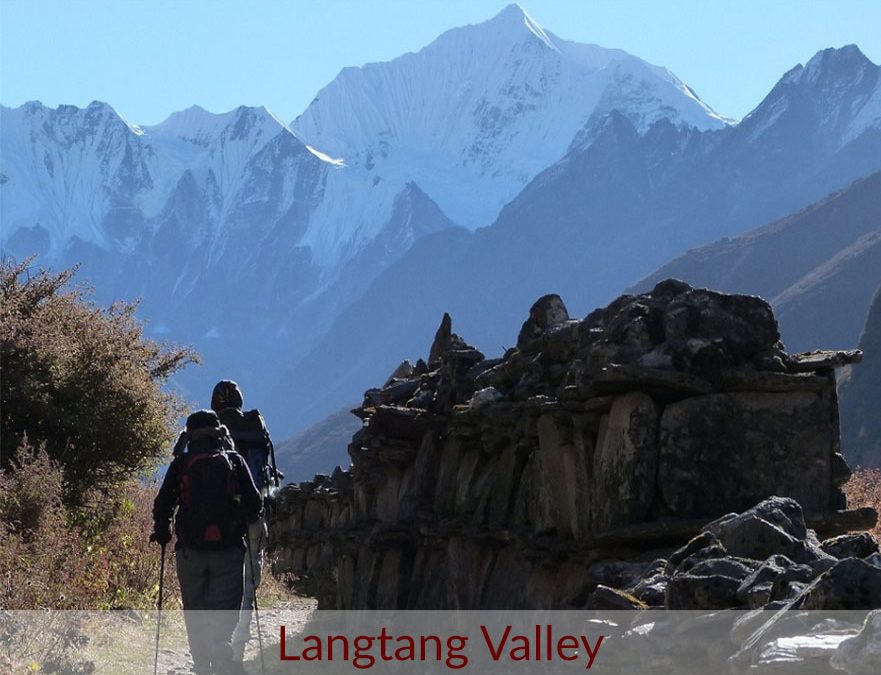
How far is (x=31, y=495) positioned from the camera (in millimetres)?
13531

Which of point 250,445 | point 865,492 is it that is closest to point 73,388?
point 250,445

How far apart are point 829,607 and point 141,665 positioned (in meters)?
7.40

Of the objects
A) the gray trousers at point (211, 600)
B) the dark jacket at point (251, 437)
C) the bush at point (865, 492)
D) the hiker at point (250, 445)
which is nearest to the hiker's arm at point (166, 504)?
the gray trousers at point (211, 600)

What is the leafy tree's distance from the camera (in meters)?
16.8

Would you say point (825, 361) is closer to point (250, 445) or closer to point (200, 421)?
point (200, 421)

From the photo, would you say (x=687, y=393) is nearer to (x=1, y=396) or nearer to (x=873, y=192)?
(x=1, y=396)

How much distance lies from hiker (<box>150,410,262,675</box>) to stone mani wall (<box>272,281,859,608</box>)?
6.29 ft

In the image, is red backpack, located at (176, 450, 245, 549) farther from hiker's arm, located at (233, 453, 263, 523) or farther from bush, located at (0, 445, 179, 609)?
bush, located at (0, 445, 179, 609)

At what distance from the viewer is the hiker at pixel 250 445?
1058 cm

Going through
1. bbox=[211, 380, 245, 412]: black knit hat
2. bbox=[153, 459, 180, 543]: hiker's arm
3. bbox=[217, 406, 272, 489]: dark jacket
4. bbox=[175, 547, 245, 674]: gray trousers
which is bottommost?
bbox=[175, 547, 245, 674]: gray trousers

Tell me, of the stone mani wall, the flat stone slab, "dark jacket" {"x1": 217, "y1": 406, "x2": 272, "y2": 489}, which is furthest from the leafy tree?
the flat stone slab

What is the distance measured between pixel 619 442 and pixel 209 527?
2384mm

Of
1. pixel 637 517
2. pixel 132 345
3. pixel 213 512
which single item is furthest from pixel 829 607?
pixel 132 345

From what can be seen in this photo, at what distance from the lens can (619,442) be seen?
8859mm
